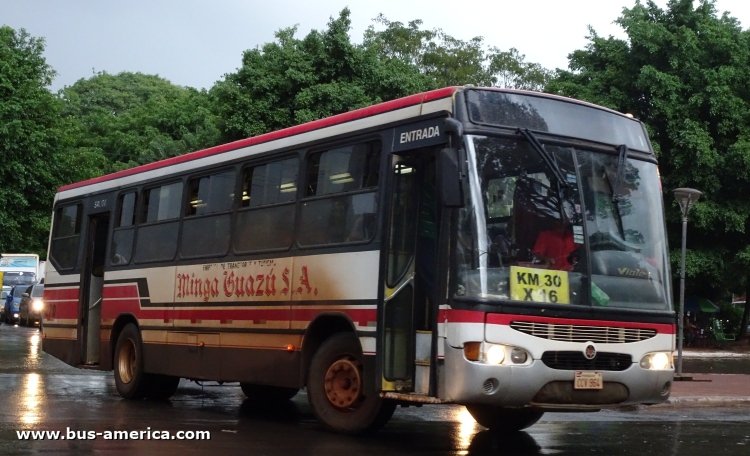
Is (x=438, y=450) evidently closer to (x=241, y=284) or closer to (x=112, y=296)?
(x=241, y=284)

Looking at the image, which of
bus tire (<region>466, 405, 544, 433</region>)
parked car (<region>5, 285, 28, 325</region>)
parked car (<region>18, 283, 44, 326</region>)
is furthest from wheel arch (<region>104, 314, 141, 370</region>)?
parked car (<region>5, 285, 28, 325</region>)

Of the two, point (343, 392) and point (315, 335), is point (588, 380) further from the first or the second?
point (315, 335)

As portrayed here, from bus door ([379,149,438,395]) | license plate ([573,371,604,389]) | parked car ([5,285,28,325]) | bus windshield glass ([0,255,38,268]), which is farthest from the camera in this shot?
bus windshield glass ([0,255,38,268])

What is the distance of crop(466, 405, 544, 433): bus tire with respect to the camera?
456 inches

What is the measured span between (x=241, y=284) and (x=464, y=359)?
12.7ft

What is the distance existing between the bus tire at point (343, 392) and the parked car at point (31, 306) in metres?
34.5

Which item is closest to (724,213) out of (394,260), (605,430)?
(605,430)

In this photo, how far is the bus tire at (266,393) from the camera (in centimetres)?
1478

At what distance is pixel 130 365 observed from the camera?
576 inches

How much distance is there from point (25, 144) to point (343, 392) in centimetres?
3391

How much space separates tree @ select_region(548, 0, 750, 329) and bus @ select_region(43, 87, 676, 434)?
23398 millimetres

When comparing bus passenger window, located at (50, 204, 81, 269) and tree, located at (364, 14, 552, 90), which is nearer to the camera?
bus passenger window, located at (50, 204, 81, 269)

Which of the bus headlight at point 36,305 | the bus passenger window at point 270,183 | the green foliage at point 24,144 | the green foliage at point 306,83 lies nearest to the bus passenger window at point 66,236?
the bus passenger window at point 270,183

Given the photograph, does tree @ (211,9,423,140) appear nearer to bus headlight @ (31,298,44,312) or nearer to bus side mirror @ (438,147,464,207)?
bus headlight @ (31,298,44,312)
